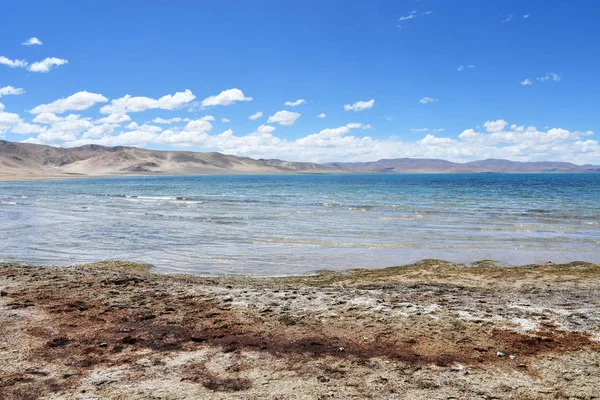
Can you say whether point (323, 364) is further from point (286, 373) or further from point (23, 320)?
point (23, 320)

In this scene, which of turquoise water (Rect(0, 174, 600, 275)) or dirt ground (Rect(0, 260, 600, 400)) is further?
turquoise water (Rect(0, 174, 600, 275))

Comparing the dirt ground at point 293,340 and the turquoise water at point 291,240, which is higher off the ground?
the dirt ground at point 293,340

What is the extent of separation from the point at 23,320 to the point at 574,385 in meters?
8.03

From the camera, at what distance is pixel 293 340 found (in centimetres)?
656

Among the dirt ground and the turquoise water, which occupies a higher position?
the dirt ground

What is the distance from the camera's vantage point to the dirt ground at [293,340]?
5109 millimetres

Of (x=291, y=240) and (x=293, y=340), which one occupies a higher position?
(x=293, y=340)

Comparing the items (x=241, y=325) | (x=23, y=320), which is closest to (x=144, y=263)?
(x=23, y=320)

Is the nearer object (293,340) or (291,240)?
(293,340)

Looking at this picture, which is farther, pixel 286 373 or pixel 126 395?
pixel 286 373

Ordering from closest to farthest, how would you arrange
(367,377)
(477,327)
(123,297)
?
(367,377) → (477,327) → (123,297)

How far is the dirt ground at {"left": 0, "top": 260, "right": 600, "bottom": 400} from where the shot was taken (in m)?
5.11

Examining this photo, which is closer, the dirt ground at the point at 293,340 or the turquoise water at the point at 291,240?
the dirt ground at the point at 293,340

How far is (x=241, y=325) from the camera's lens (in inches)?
285
